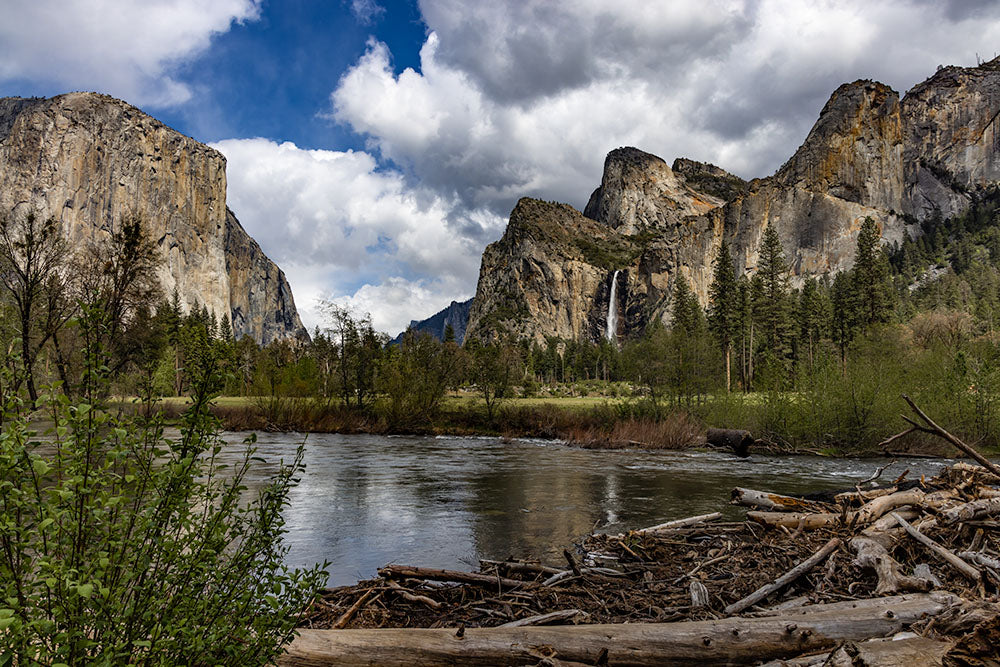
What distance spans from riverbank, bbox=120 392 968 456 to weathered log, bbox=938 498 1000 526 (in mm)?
10425

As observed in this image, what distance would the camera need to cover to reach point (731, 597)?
21.3ft

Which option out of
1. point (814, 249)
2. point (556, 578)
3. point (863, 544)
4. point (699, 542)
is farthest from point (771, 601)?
point (814, 249)

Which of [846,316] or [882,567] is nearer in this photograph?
[882,567]

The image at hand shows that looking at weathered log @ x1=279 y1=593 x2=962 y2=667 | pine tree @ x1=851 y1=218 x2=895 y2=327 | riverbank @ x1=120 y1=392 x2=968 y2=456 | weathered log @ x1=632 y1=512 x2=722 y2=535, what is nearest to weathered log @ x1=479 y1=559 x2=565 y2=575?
weathered log @ x1=279 y1=593 x2=962 y2=667

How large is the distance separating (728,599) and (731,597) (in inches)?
2.0

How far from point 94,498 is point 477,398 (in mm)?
41143

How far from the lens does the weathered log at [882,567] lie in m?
6.06

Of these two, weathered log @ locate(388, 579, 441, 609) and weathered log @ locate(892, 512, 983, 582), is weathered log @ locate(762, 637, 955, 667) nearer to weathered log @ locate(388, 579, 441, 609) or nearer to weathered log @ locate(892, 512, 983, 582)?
weathered log @ locate(892, 512, 983, 582)

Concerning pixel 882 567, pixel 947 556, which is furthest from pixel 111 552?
pixel 947 556

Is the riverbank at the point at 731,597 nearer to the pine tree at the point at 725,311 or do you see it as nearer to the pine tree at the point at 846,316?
the pine tree at the point at 846,316

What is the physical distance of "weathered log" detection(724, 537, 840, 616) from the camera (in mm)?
5992

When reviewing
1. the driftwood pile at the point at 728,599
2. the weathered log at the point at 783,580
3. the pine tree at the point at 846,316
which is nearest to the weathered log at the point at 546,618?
the driftwood pile at the point at 728,599

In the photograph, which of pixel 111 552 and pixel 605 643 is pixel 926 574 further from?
pixel 111 552

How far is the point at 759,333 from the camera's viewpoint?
281 feet
